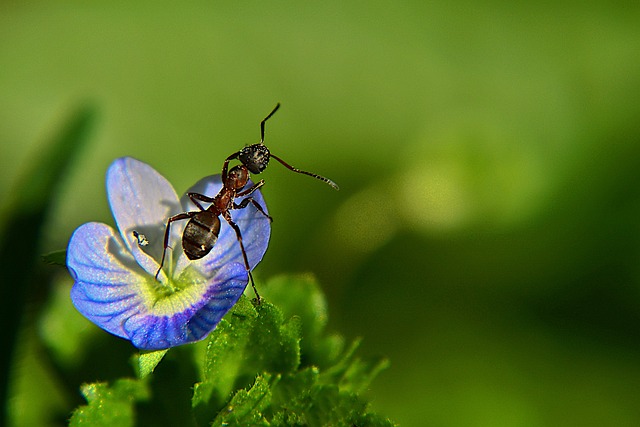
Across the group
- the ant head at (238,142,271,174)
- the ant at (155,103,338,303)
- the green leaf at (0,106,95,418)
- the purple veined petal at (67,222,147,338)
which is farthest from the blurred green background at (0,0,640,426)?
the purple veined petal at (67,222,147,338)

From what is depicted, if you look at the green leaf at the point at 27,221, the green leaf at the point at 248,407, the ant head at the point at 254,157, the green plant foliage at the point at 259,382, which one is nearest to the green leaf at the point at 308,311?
the green plant foliage at the point at 259,382

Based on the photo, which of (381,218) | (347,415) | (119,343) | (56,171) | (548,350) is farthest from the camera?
(381,218)

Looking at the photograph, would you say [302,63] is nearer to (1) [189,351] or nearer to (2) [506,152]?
(2) [506,152]

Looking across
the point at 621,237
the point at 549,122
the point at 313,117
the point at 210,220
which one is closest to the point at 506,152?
the point at 549,122

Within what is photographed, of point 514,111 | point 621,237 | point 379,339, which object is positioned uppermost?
point 514,111

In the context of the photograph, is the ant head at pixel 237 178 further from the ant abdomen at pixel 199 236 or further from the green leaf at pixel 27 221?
the green leaf at pixel 27 221

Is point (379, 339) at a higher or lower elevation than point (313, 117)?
lower
